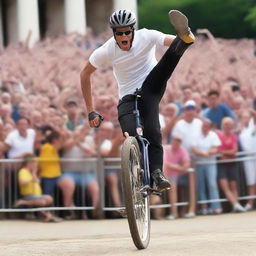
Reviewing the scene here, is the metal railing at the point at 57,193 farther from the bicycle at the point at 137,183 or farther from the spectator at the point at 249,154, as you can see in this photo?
the bicycle at the point at 137,183

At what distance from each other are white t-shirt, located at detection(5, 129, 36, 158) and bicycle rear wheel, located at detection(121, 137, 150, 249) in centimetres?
474

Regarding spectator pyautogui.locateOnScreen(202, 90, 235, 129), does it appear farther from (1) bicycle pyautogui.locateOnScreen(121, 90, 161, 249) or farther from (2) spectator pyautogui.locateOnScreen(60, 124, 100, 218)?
(1) bicycle pyautogui.locateOnScreen(121, 90, 161, 249)

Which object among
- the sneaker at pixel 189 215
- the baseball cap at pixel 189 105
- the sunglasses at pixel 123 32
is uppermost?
the baseball cap at pixel 189 105

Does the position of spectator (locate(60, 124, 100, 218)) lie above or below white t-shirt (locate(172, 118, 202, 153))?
below

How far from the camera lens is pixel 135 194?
343 inches

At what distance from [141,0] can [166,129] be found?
2364cm

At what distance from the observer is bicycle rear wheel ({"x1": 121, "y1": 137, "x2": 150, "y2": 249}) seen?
8.49m

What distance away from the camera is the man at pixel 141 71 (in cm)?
898

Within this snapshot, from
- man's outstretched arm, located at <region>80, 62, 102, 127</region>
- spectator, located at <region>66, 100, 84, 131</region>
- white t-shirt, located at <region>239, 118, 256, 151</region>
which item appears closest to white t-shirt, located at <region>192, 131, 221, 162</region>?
white t-shirt, located at <region>239, 118, 256, 151</region>

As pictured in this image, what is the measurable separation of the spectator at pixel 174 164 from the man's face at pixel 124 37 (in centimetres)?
497

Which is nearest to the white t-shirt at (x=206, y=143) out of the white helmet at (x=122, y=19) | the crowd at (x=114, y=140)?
the crowd at (x=114, y=140)

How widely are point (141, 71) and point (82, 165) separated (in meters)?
4.70

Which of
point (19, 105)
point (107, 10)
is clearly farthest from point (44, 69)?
point (107, 10)

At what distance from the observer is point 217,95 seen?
14953mm
